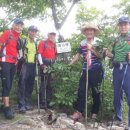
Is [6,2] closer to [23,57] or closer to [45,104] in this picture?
[23,57]

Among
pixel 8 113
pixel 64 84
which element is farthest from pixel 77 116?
pixel 8 113

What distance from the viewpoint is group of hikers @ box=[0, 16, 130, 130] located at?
7719 mm

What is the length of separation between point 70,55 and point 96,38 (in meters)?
2.09

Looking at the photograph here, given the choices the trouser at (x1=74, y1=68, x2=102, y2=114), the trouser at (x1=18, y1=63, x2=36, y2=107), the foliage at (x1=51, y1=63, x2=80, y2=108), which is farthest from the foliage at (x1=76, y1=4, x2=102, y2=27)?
the trouser at (x1=74, y1=68, x2=102, y2=114)

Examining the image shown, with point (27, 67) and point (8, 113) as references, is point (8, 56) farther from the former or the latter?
point (8, 113)

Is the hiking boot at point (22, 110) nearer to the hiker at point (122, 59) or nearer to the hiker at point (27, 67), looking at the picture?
the hiker at point (27, 67)

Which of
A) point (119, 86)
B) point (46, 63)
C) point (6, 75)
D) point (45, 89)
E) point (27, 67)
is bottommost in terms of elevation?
point (45, 89)

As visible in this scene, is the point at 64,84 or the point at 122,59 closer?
the point at 122,59

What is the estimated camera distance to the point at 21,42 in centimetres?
863

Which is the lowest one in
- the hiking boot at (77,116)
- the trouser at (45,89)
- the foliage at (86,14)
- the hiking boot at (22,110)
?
the hiking boot at (77,116)

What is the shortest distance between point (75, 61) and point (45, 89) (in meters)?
1.34

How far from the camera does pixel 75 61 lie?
8.77 m

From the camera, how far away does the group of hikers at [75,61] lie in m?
7.72

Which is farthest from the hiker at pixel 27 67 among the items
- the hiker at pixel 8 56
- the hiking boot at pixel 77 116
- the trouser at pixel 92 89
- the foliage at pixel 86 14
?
the foliage at pixel 86 14
